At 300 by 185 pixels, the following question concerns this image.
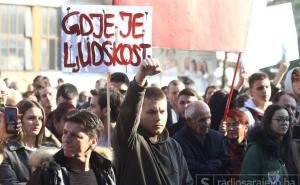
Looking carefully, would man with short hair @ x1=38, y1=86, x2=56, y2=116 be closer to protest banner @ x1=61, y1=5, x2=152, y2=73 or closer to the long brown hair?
the long brown hair

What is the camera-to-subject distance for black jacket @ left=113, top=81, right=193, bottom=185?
5415 mm

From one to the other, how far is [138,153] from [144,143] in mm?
106

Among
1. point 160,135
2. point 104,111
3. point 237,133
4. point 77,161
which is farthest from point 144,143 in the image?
point 237,133

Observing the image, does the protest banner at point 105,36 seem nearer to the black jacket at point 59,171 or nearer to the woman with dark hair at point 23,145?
the woman with dark hair at point 23,145

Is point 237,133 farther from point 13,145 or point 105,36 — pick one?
point 13,145

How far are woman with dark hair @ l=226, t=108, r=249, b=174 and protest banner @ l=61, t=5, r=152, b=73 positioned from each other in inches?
57.6

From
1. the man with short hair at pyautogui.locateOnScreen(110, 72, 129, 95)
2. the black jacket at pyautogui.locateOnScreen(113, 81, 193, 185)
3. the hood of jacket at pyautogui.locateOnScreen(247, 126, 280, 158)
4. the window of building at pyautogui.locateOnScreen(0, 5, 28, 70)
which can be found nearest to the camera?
the black jacket at pyautogui.locateOnScreen(113, 81, 193, 185)

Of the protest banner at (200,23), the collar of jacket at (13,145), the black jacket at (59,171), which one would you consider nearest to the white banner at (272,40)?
the protest banner at (200,23)

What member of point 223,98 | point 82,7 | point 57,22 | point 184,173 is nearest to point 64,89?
point 223,98

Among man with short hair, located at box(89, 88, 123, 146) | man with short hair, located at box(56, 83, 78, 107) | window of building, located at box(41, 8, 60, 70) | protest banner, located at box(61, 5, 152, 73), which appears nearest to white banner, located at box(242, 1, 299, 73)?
man with short hair, located at box(56, 83, 78, 107)

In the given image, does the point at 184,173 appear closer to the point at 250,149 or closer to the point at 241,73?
the point at 250,149

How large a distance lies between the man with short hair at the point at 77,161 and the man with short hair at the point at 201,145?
7.16 feet

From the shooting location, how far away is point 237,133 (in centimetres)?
793

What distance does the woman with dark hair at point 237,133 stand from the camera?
7.81m
